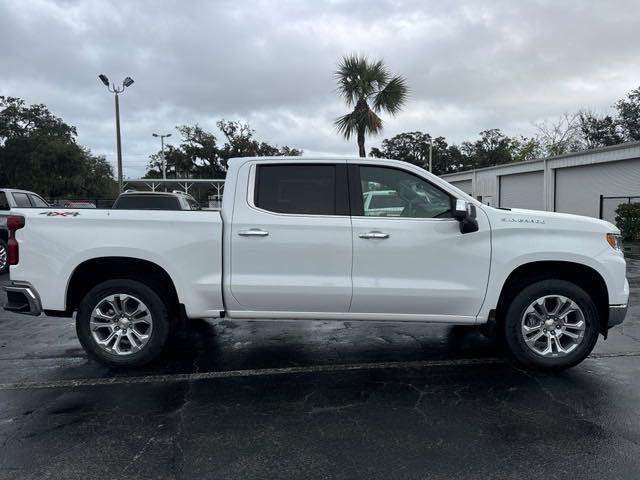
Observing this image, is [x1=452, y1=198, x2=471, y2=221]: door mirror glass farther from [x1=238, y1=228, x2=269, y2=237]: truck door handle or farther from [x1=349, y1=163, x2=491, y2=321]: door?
[x1=238, y1=228, x2=269, y2=237]: truck door handle

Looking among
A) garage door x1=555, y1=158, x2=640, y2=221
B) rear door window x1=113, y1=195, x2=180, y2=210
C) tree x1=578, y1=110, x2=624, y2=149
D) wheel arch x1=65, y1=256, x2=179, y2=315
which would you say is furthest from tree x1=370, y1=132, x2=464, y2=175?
wheel arch x1=65, y1=256, x2=179, y2=315

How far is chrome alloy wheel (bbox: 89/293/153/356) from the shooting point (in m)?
4.66

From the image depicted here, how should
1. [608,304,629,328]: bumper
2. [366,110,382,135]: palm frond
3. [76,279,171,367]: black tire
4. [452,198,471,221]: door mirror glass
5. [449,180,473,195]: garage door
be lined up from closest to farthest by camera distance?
[452,198,471,221]: door mirror glass → [608,304,629,328]: bumper → [76,279,171,367]: black tire → [366,110,382,135]: palm frond → [449,180,473,195]: garage door

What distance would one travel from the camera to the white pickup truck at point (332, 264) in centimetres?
452

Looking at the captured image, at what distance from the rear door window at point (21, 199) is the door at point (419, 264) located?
9.68 meters

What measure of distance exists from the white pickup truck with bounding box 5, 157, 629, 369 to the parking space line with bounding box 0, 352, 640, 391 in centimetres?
25

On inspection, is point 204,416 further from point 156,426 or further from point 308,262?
point 308,262

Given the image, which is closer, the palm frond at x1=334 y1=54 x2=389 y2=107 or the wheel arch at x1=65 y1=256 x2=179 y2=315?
the wheel arch at x1=65 y1=256 x2=179 y2=315

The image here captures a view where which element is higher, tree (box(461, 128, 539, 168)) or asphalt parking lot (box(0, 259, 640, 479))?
tree (box(461, 128, 539, 168))

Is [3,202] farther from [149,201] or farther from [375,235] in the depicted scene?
[375,235]

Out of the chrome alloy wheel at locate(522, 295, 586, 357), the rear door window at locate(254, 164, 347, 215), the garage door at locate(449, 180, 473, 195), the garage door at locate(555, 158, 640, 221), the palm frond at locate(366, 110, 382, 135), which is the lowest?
the chrome alloy wheel at locate(522, 295, 586, 357)

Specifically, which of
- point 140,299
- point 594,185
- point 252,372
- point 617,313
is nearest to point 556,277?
point 617,313

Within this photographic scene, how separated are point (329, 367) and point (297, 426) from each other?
1.30 m

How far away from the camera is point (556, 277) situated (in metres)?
4.73
